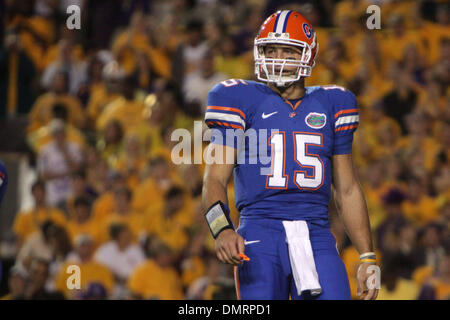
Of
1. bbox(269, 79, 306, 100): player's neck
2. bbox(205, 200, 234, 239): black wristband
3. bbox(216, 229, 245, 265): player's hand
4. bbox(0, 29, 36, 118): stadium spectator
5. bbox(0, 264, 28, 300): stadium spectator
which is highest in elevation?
bbox(0, 29, 36, 118): stadium spectator

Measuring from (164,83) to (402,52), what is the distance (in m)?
2.67

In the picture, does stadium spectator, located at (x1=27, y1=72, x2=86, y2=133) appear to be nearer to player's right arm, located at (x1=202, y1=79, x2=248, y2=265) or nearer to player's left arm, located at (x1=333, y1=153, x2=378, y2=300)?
player's right arm, located at (x1=202, y1=79, x2=248, y2=265)

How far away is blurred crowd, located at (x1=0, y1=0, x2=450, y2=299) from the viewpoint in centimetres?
712

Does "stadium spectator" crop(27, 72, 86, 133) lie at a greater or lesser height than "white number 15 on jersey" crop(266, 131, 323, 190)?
greater

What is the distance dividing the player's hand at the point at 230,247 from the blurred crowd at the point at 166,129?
2.70 meters

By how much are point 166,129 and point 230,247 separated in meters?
5.23

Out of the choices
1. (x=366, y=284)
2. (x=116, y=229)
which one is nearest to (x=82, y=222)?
(x=116, y=229)

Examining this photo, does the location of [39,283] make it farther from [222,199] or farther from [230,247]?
[230,247]

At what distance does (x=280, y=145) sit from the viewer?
3.51m

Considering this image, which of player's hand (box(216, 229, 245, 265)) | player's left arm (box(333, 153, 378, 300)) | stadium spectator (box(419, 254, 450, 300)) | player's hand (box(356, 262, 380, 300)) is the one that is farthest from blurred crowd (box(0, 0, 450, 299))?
player's hand (box(216, 229, 245, 265))

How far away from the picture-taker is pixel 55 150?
8.55 meters
